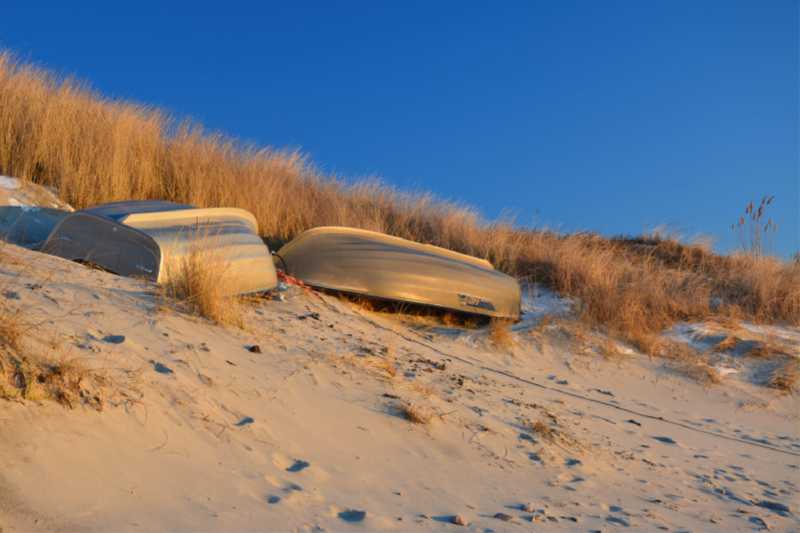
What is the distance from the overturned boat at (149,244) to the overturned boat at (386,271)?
3.01 feet

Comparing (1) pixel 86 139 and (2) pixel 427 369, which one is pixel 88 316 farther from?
(1) pixel 86 139

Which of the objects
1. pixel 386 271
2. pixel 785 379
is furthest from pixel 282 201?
pixel 785 379

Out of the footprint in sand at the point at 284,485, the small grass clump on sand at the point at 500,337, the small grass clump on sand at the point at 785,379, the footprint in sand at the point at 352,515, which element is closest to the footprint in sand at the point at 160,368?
the footprint in sand at the point at 284,485

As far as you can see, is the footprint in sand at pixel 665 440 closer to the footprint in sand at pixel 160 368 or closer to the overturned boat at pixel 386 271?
the overturned boat at pixel 386 271

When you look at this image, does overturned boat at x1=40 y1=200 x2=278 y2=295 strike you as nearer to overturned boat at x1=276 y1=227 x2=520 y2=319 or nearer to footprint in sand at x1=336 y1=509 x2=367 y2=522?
overturned boat at x1=276 y1=227 x2=520 y2=319

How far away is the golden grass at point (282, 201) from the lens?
20.6 ft

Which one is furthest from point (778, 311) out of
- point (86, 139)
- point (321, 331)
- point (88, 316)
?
point (86, 139)

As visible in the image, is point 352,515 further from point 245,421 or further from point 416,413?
point 416,413

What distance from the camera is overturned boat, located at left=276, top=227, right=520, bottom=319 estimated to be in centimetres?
542

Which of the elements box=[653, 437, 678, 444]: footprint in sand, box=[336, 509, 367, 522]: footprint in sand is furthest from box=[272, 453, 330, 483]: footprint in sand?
box=[653, 437, 678, 444]: footprint in sand

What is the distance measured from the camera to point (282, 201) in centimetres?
806

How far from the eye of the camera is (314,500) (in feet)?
6.07

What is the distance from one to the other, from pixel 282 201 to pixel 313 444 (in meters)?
6.22

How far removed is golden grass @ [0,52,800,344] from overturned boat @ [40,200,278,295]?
220 centimetres
